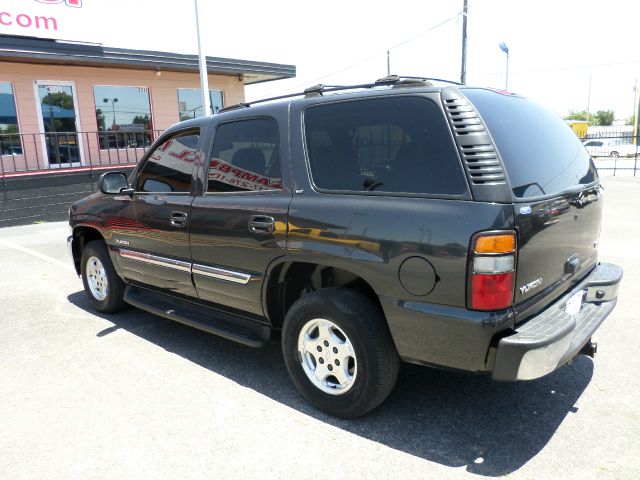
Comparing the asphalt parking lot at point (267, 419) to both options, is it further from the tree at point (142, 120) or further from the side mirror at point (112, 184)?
the tree at point (142, 120)

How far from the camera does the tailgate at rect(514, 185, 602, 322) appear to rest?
2.50 metres

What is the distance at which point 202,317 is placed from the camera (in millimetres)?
3916

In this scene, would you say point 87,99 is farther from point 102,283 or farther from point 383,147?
point 383,147

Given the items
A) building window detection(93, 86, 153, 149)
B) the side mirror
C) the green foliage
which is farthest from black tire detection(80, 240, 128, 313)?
the green foliage

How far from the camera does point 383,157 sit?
281 centimetres

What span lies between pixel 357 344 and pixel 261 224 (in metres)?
1.00

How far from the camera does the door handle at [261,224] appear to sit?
3.21 m

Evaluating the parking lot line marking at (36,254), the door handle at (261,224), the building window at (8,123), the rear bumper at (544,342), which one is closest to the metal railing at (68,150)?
the building window at (8,123)

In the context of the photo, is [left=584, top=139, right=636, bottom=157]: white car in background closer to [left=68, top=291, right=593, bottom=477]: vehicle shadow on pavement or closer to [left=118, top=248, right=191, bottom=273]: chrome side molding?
[left=68, top=291, right=593, bottom=477]: vehicle shadow on pavement

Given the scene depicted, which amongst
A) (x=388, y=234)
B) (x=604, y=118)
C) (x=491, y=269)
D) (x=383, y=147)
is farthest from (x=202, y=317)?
(x=604, y=118)

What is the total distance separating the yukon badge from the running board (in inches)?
68.1

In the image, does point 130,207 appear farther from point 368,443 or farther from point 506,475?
point 506,475

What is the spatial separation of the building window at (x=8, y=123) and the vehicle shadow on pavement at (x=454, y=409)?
11.7m

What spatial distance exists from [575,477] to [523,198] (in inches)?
54.3
